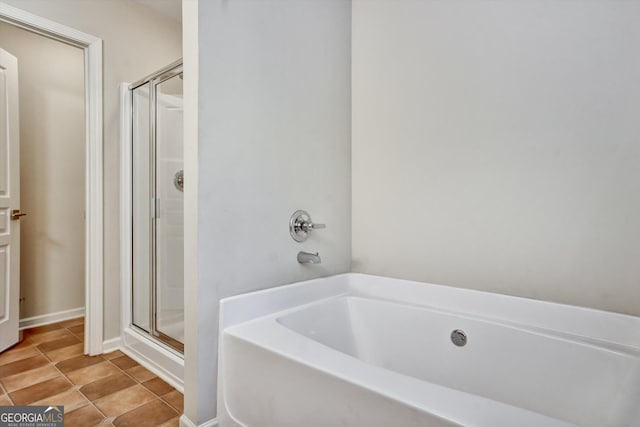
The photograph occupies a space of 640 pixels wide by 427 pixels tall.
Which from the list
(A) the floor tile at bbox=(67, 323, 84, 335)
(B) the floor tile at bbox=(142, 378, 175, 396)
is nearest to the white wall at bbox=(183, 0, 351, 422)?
(B) the floor tile at bbox=(142, 378, 175, 396)

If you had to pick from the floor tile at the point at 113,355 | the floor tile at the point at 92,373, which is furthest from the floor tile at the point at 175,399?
the floor tile at the point at 113,355

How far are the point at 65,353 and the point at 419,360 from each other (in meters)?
2.20

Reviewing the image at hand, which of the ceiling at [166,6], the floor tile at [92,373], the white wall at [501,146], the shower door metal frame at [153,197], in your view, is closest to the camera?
the white wall at [501,146]

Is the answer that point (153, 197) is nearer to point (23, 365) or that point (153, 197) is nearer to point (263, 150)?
point (263, 150)

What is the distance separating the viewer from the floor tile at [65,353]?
2086mm

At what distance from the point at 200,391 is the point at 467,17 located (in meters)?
1.90

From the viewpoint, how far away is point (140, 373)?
189 centimetres

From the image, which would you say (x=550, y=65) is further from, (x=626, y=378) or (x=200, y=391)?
(x=200, y=391)

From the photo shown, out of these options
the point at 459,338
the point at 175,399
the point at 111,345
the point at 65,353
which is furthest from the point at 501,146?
the point at 65,353

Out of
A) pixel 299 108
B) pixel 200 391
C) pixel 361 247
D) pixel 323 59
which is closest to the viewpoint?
pixel 200 391

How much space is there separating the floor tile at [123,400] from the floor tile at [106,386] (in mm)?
43

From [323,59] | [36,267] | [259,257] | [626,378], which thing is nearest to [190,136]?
[259,257]

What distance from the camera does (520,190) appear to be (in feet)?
4.46

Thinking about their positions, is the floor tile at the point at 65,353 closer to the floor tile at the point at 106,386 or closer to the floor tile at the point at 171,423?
the floor tile at the point at 106,386
